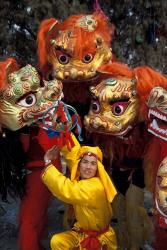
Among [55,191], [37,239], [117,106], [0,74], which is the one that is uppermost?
[0,74]

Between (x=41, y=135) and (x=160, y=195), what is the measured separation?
0.80 meters

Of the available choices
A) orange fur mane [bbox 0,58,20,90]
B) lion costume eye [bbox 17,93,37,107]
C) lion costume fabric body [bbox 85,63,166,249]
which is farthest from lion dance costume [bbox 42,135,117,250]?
orange fur mane [bbox 0,58,20,90]

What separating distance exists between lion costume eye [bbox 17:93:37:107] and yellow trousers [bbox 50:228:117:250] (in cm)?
70

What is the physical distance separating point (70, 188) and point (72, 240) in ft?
1.01

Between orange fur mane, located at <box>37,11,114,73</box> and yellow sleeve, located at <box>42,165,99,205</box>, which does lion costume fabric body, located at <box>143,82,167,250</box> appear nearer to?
yellow sleeve, located at <box>42,165,99,205</box>

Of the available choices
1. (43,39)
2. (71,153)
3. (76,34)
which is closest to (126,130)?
(71,153)

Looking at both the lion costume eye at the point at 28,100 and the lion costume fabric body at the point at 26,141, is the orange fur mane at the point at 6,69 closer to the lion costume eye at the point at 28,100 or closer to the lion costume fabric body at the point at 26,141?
the lion costume fabric body at the point at 26,141

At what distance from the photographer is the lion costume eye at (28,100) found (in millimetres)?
2607

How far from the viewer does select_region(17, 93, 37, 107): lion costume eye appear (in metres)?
2.61

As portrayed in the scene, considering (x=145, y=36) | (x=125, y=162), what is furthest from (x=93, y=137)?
(x=145, y=36)

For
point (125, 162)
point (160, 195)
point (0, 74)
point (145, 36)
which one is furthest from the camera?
point (145, 36)

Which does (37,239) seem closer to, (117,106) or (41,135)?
(41,135)

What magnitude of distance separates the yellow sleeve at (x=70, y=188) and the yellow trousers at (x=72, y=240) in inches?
8.3

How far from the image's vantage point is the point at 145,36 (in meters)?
5.38
